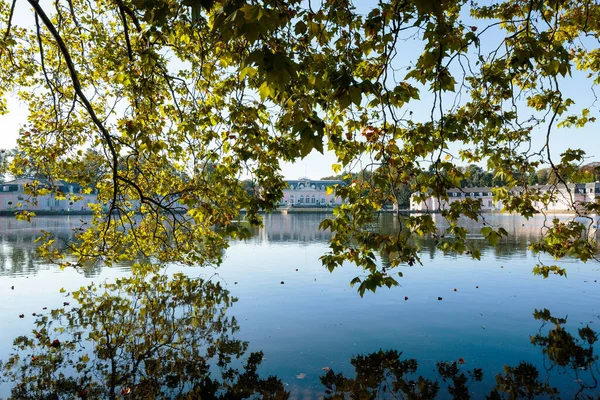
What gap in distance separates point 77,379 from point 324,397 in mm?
2895

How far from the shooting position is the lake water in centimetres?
562

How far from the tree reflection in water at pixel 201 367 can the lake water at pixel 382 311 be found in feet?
0.41

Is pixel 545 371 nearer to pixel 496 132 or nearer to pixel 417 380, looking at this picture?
pixel 417 380

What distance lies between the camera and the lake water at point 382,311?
5.62 meters

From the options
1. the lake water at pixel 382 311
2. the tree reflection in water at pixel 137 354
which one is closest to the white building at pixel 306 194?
the lake water at pixel 382 311

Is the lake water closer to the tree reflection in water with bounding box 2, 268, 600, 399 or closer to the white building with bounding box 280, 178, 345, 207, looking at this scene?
the tree reflection in water with bounding box 2, 268, 600, 399

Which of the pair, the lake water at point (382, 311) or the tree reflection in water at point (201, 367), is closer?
the tree reflection in water at point (201, 367)

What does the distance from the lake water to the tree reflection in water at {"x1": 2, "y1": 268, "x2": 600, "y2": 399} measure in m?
0.12

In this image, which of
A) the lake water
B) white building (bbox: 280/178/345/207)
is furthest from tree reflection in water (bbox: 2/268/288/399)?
white building (bbox: 280/178/345/207)

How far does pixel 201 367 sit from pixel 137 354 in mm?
1056

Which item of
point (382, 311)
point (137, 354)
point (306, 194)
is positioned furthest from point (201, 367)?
point (306, 194)

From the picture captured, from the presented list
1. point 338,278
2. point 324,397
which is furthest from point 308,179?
point 324,397

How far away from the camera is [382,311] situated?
8156 mm

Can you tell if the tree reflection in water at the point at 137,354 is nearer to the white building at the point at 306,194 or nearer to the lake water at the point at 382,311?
the lake water at the point at 382,311
